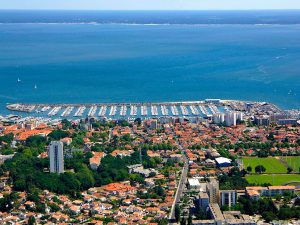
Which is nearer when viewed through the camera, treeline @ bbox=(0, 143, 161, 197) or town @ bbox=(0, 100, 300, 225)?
town @ bbox=(0, 100, 300, 225)

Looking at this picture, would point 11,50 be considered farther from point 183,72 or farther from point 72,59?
point 183,72

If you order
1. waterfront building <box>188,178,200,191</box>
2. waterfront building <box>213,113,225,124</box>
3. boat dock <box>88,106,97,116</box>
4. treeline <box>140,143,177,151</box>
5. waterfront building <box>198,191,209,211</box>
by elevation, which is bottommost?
waterfront building <box>198,191,209,211</box>

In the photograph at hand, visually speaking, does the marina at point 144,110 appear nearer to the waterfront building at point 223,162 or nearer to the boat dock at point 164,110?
the boat dock at point 164,110

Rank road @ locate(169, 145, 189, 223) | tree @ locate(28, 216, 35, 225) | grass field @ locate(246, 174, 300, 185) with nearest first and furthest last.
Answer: tree @ locate(28, 216, 35, 225)
road @ locate(169, 145, 189, 223)
grass field @ locate(246, 174, 300, 185)

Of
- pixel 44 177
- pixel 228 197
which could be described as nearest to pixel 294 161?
pixel 228 197

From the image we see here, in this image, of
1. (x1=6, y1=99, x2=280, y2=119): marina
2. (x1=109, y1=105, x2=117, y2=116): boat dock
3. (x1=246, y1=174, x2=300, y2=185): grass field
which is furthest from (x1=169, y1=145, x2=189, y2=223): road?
(x1=109, y1=105, x2=117, y2=116): boat dock

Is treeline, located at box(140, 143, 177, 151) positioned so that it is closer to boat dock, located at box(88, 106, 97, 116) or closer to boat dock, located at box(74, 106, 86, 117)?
→ boat dock, located at box(88, 106, 97, 116)

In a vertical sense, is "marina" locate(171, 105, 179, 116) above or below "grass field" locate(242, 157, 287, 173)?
above

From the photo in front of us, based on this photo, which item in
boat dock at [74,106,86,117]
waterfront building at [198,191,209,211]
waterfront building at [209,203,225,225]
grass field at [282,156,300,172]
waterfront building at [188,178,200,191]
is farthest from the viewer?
boat dock at [74,106,86,117]
